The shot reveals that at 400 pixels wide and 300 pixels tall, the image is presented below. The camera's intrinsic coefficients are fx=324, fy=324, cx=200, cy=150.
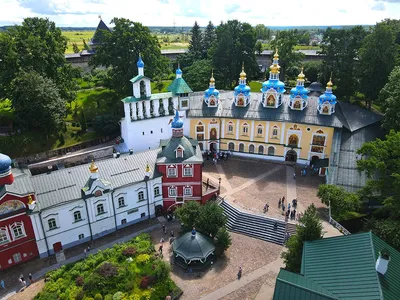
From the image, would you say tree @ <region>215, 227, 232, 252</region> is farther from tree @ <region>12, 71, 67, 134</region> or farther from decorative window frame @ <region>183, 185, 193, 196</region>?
tree @ <region>12, 71, 67, 134</region>

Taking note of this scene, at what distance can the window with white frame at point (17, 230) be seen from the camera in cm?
2545

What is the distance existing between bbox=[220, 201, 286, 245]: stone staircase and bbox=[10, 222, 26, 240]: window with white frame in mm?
17806

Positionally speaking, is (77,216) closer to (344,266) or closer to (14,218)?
(14,218)

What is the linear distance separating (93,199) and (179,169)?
27.6 ft

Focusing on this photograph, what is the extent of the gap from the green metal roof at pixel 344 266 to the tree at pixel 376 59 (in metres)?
36.0

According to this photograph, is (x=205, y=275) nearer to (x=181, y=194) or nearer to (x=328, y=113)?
(x=181, y=194)

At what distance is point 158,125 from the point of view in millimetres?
40312

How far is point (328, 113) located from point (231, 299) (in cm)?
2611

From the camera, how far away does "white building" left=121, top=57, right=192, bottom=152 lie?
124ft

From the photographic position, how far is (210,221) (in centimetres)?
2756

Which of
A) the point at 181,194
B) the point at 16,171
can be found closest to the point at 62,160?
the point at 16,171

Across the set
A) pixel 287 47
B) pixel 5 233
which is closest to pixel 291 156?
pixel 287 47

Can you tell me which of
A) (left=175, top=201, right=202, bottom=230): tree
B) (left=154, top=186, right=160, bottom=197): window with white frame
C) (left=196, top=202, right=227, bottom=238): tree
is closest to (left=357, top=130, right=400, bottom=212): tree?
(left=196, top=202, right=227, bottom=238): tree

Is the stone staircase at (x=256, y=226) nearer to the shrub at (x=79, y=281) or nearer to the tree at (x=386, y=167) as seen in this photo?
the tree at (x=386, y=167)
